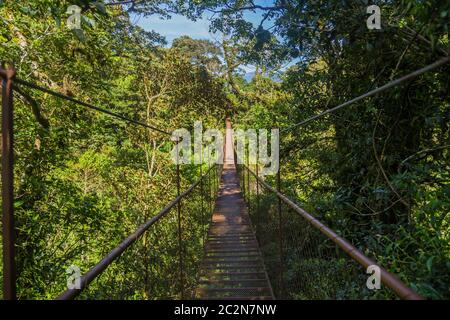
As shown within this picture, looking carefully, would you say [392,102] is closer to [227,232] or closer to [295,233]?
[295,233]

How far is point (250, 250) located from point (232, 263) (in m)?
0.48

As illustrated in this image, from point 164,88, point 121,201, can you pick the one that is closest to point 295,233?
point 121,201

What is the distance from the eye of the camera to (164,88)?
299 inches

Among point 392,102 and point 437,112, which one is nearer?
point 437,112

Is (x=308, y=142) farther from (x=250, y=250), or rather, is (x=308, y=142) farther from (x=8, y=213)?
(x=8, y=213)

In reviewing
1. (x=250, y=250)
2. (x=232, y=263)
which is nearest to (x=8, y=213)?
(x=232, y=263)

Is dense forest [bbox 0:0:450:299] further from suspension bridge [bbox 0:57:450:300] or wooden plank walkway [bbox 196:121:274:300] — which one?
wooden plank walkway [bbox 196:121:274:300]

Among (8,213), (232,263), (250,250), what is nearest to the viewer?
(8,213)

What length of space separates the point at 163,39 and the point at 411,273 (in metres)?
10.9

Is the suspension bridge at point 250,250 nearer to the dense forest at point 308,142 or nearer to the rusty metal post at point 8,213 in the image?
the rusty metal post at point 8,213

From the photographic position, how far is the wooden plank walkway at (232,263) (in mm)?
3311

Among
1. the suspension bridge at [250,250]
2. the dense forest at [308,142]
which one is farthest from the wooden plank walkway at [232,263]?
the dense forest at [308,142]

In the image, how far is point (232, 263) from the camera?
4.05 meters
